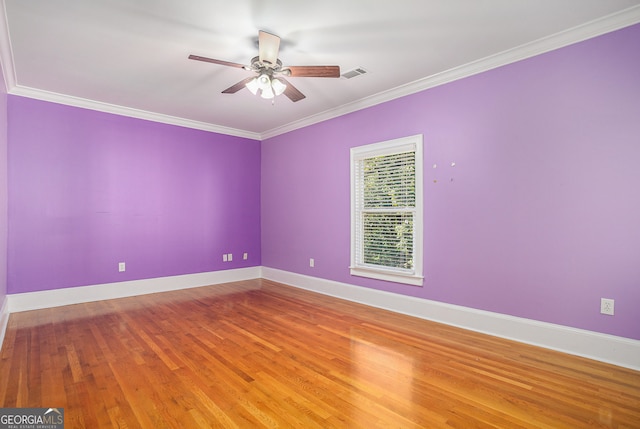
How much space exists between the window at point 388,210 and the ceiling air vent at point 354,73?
95 centimetres

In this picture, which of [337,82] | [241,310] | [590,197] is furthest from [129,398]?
[590,197]

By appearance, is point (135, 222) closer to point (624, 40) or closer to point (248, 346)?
point (248, 346)

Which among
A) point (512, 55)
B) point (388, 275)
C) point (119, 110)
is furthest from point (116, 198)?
point (512, 55)

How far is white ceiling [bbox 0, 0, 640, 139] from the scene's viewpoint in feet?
7.85

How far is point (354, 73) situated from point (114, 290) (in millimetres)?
4425

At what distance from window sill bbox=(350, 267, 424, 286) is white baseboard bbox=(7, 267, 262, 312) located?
2.54 m

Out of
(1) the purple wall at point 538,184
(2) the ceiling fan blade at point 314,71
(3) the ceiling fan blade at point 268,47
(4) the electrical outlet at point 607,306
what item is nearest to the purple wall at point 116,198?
(1) the purple wall at point 538,184

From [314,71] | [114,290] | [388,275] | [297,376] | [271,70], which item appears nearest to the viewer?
[297,376]

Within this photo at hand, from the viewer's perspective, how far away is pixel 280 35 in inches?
108

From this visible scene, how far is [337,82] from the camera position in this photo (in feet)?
12.4

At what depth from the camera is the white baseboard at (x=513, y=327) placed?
8.24 ft

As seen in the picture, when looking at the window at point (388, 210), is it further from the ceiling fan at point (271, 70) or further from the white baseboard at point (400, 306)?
the ceiling fan at point (271, 70)

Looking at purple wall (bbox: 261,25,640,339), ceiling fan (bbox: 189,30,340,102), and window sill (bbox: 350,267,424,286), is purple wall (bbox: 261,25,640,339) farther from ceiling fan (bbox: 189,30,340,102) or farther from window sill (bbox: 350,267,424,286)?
ceiling fan (bbox: 189,30,340,102)

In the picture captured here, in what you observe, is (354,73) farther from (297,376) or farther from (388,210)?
(297,376)
